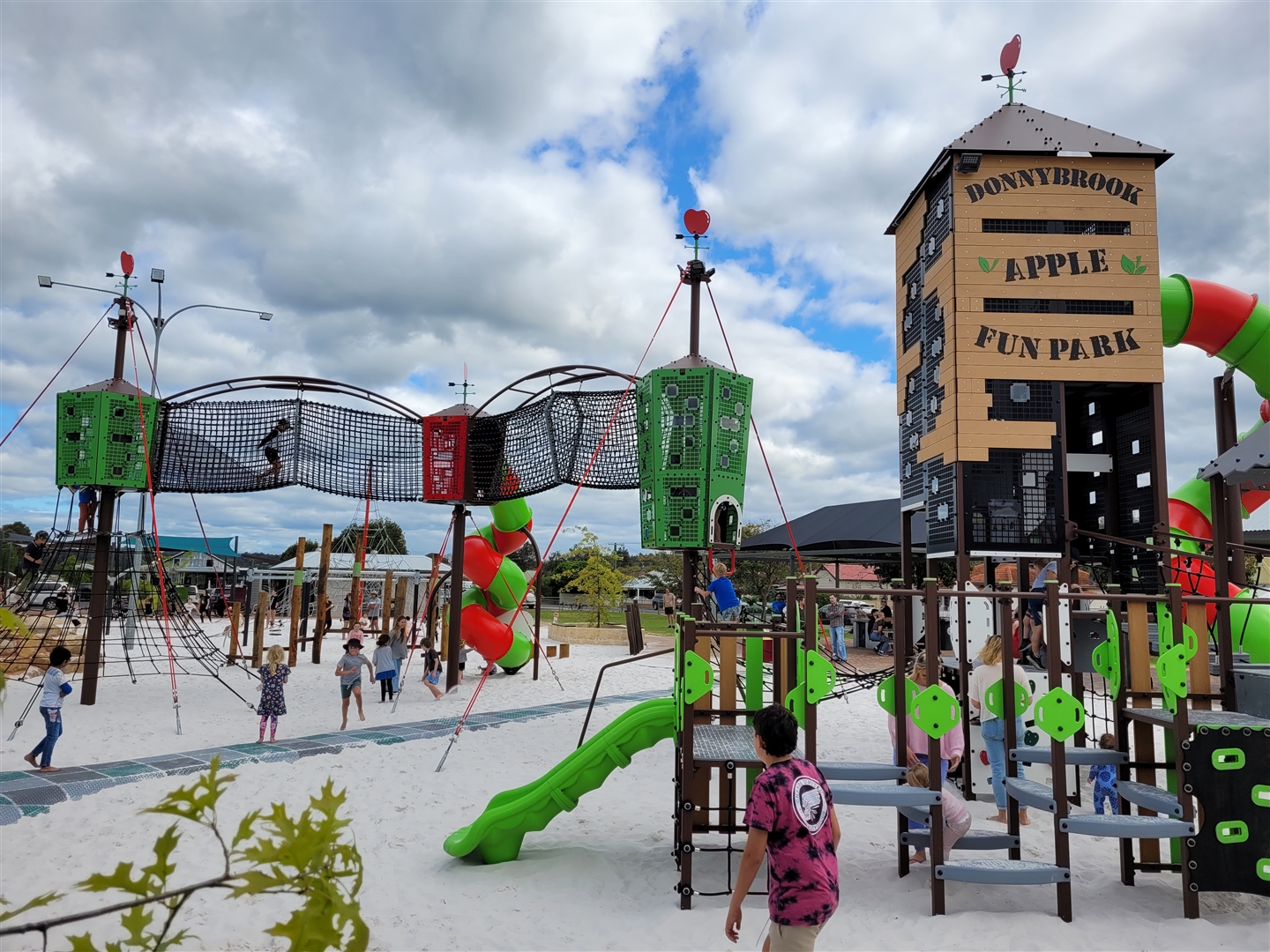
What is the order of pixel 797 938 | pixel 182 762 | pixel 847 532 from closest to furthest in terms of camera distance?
pixel 797 938, pixel 182 762, pixel 847 532

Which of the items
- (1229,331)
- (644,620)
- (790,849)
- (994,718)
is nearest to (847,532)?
(1229,331)

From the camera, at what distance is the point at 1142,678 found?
5.82 metres

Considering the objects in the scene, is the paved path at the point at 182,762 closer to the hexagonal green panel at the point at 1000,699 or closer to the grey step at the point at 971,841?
the grey step at the point at 971,841

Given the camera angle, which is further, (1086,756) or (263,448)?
(263,448)

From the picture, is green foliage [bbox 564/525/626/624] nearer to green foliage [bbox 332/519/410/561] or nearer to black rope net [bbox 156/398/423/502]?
green foliage [bbox 332/519/410/561]

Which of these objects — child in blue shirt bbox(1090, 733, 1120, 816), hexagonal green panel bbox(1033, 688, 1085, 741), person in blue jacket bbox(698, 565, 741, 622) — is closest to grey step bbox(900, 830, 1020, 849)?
hexagonal green panel bbox(1033, 688, 1085, 741)

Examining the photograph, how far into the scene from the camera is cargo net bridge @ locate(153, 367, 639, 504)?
11.9 meters

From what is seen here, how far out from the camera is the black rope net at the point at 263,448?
12.4 metres

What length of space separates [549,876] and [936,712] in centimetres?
284

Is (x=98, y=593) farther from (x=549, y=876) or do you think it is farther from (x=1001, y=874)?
(x=1001, y=874)

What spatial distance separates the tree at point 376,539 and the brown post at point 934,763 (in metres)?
25.8

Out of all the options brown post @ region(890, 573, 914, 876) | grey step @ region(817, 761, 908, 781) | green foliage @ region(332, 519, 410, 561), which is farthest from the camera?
green foliage @ region(332, 519, 410, 561)

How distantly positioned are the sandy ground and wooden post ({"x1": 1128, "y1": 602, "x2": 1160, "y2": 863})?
225mm

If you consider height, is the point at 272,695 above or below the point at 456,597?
below
